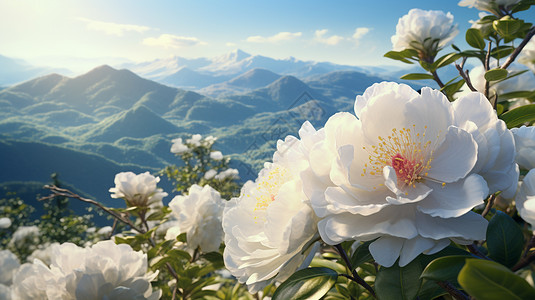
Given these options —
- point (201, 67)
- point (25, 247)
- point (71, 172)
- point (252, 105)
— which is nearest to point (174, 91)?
point (252, 105)

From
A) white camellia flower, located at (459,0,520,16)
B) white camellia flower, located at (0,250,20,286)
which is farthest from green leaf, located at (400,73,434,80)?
white camellia flower, located at (0,250,20,286)

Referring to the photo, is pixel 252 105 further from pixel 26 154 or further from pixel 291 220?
pixel 291 220

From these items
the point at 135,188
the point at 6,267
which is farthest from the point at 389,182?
the point at 6,267

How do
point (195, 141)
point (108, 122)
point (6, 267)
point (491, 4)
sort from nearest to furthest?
point (491, 4) → point (6, 267) → point (195, 141) → point (108, 122)

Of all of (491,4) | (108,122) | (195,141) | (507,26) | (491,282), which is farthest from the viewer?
(108,122)

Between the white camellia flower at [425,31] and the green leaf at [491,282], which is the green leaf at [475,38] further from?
the green leaf at [491,282]

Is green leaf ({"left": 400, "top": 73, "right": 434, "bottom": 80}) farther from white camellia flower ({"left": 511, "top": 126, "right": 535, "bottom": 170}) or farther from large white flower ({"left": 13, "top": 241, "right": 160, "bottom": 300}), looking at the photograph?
large white flower ({"left": 13, "top": 241, "right": 160, "bottom": 300})

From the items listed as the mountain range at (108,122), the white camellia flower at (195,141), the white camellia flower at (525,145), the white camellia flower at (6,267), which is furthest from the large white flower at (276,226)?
the mountain range at (108,122)

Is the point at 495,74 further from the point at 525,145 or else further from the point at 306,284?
the point at 306,284
